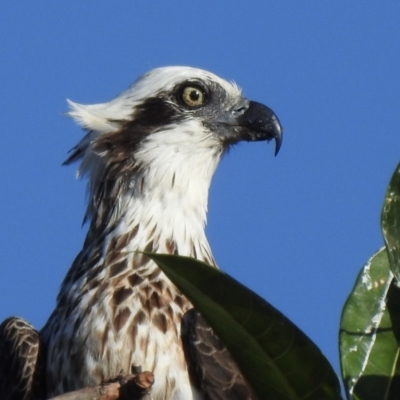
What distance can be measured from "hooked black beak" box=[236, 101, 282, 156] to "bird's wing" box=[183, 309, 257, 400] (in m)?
1.56

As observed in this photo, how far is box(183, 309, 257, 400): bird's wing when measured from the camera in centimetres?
482

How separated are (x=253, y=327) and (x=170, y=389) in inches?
104

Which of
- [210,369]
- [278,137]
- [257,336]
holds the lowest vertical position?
[210,369]

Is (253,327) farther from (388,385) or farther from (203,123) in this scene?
(203,123)

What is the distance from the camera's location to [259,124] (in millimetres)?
6109

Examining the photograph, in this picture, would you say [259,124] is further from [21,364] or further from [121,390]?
[121,390]

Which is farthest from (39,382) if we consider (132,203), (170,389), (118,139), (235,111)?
(235,111)

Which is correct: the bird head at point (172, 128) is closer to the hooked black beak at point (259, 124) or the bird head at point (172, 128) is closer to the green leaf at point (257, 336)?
the hooked black beak at point (259, 124)

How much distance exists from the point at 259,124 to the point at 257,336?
392cm

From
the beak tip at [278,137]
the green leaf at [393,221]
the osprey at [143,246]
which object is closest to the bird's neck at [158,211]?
the osprey at [143,246]

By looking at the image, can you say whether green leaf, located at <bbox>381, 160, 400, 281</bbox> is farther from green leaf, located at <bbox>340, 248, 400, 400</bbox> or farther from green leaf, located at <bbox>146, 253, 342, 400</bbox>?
green leaf, located at <bbox>146, 253, 342, 400</bbox>

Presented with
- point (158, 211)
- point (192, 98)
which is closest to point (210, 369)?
point (158, 211)

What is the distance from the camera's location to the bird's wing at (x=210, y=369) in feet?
15.8

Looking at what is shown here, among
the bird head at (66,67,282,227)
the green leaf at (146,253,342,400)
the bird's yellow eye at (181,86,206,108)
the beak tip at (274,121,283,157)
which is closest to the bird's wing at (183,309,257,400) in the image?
the bird head at (66,67,282,227)
